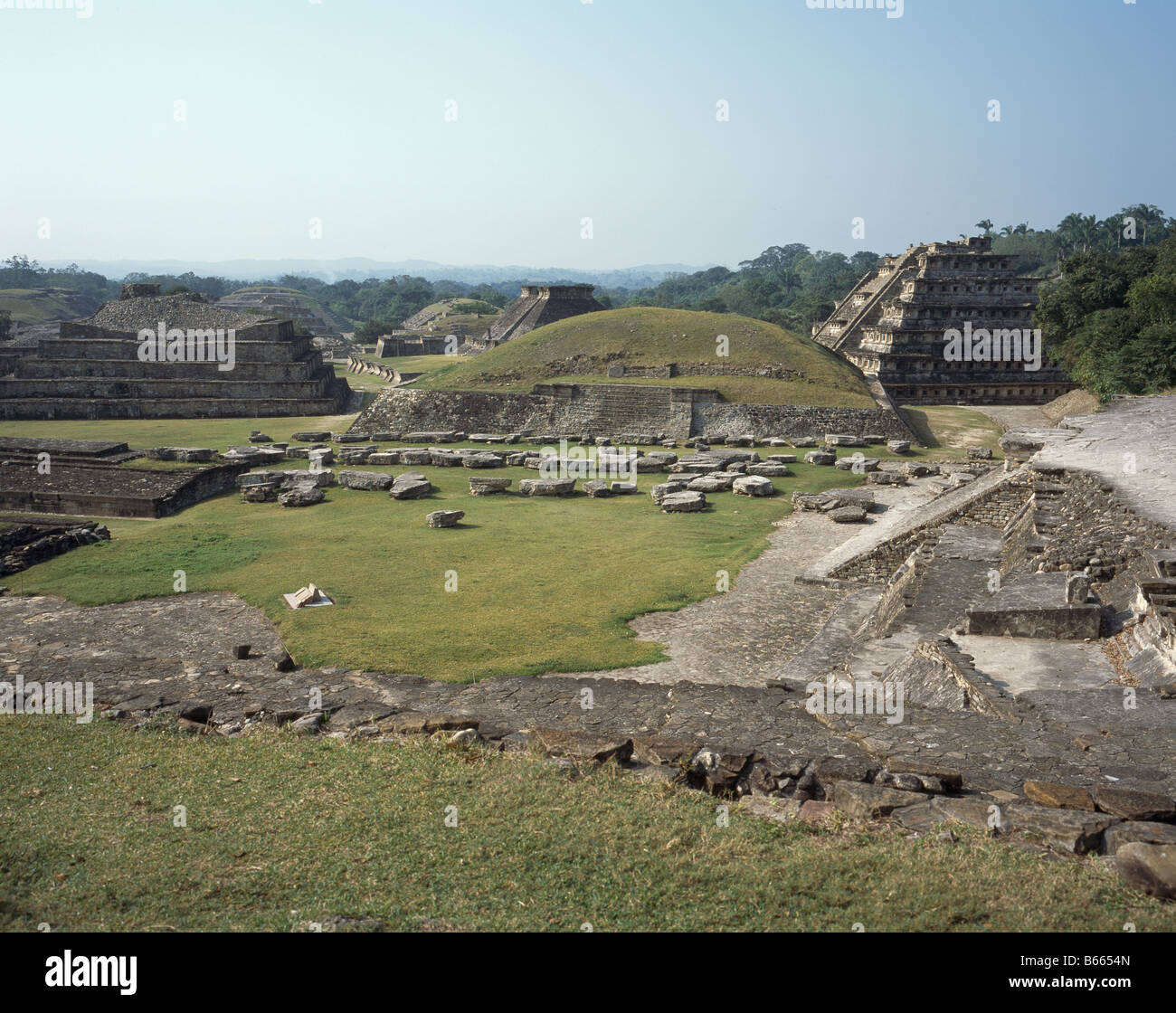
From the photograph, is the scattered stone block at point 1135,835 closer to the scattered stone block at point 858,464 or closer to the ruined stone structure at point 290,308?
the scattered stone block at point 858,464

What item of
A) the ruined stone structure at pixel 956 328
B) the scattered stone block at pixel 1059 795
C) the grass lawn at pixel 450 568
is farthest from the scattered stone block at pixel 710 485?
the ruined stone structure at pixel 956 328

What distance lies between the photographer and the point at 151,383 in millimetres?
36969

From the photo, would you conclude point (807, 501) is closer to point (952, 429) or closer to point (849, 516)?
point (849, 516)

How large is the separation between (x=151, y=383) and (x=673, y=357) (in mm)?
21468

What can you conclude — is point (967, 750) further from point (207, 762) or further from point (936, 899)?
point (207, 762)

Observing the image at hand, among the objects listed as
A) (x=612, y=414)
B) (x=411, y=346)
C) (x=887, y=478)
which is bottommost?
(x=887, y=478)

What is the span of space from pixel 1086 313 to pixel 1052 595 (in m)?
34.0

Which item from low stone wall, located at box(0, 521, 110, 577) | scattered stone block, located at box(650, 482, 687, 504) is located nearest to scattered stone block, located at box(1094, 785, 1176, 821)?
scattered stone block, located at box(650, 482, 687, 504)

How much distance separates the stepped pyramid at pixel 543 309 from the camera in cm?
5375
